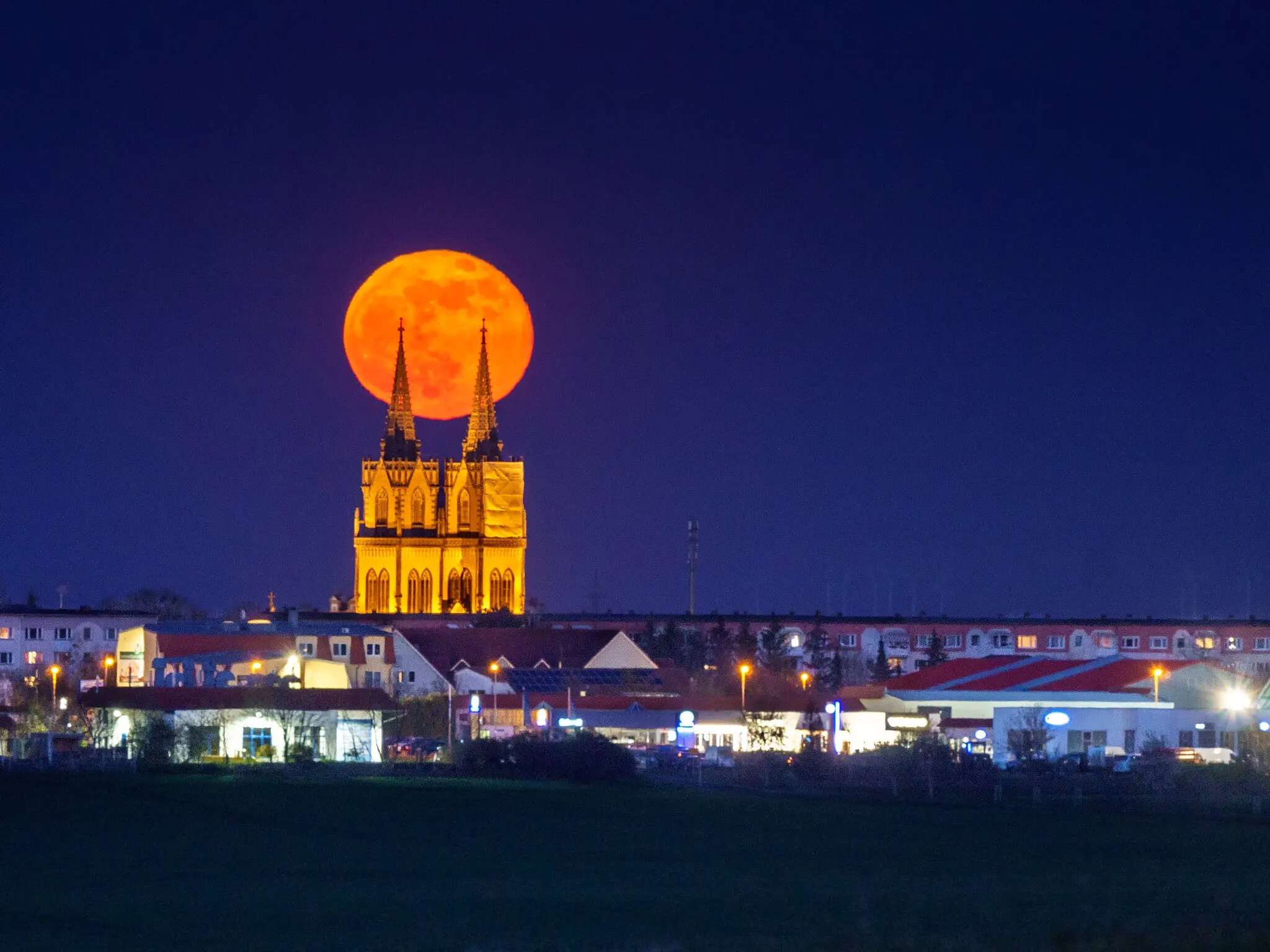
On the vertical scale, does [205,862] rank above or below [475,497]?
below

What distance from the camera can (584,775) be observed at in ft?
194

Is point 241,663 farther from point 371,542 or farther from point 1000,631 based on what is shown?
point 371,542

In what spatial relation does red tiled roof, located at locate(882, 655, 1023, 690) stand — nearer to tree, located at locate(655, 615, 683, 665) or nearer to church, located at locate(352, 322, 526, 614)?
tree, located at locate(655, 615, 683, 665)

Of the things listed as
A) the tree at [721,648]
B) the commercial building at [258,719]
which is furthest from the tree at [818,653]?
the commercial building at [258,719]

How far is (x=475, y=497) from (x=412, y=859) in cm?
14488

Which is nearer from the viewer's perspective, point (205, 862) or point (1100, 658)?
point (205, 862)

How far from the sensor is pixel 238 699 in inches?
2960

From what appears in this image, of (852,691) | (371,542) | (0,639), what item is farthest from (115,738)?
(371,542)

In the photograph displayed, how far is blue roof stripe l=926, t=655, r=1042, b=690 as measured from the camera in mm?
91812

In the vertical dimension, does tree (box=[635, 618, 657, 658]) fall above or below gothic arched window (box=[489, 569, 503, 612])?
below

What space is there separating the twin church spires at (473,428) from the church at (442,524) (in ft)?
0.25

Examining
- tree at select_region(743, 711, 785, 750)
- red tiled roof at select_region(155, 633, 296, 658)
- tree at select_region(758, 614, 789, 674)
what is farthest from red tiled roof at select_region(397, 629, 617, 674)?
tree at select_region(743, 711, 785, 750)

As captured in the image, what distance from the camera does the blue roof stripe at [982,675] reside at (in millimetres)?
91812

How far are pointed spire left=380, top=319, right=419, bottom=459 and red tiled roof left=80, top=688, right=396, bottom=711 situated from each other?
10716cm
